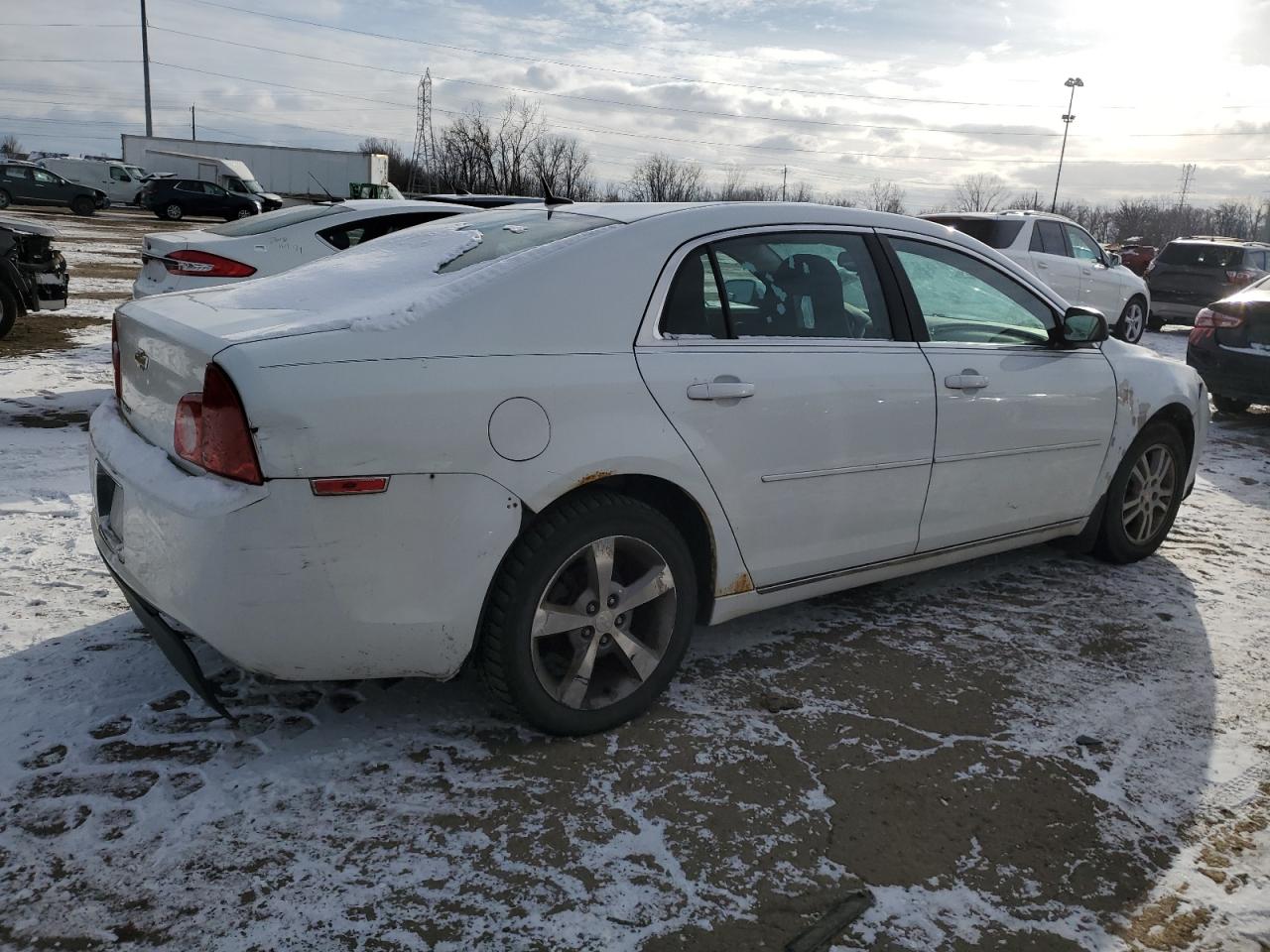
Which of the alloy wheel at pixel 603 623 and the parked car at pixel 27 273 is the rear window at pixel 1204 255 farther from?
the alloy wheel at pixel 603 623

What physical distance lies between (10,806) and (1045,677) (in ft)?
10.7

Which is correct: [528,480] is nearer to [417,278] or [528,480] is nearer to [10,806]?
[417,278]

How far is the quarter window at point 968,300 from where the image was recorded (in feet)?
12.9

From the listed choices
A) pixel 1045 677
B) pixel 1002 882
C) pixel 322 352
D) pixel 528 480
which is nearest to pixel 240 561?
pixel 322 352

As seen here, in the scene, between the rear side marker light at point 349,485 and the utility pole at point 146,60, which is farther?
the utility pole at point 146,60

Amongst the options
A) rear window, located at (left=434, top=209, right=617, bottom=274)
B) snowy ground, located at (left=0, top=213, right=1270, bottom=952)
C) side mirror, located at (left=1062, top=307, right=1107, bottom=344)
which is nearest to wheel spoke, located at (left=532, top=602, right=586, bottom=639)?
snowy ground, located at (left=0, top=213, right=1270, bottom=952)

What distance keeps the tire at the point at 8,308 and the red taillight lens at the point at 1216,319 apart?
1063 cm

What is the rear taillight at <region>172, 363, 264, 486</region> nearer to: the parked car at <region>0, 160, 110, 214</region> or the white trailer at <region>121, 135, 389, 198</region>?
the parked car at <region>0, 160, 110, 214</region>

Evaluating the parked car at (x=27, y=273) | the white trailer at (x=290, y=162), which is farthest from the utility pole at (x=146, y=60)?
the parked car at (x=27, y=273)

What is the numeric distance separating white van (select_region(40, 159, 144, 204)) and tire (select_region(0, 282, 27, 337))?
37.3m

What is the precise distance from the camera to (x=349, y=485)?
2.55 m

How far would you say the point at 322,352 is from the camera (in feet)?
8.45

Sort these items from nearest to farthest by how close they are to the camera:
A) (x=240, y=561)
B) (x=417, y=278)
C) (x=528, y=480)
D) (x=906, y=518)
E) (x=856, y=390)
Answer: (x=240, y=561) → (x=528, y=480) → (x=417, y=278) → (x=856, y=390) → (x=906, y=518)

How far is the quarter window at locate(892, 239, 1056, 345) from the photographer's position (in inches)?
154
